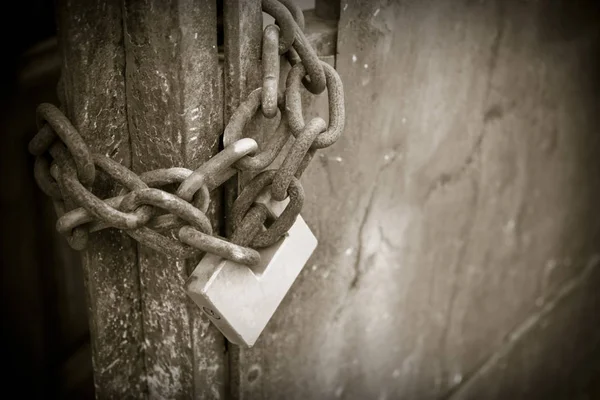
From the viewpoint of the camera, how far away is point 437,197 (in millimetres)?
1045

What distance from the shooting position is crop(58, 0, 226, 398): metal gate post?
562 mm


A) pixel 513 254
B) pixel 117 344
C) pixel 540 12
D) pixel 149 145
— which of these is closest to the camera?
pixel 149 145

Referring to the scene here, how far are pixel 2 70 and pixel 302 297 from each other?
0.55 m

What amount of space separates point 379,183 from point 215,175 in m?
0.43

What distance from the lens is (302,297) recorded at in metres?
0.86

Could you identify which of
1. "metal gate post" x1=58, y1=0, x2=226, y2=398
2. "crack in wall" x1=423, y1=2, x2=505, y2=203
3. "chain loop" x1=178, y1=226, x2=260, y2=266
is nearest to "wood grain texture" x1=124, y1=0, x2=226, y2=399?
"metal gate post" x1=58, y1=0, x2=226, y2=398

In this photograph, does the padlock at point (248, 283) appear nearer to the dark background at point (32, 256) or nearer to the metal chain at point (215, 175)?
the metal chain at point (215, 175)

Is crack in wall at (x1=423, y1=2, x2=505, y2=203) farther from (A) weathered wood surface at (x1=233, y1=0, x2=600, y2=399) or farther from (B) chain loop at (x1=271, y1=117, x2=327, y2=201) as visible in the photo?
(B) chain loop at (x1=271, y1=117, x2=327, y2=201)

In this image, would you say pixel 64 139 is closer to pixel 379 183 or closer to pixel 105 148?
pixel 105 148

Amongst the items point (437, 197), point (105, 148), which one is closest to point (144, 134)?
point (105, 148)

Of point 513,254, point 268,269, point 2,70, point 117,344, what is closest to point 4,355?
point 117,344

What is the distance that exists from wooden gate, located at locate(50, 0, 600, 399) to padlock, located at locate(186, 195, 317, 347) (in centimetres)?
9

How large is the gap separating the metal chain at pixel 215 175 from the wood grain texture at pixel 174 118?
6 centimetres

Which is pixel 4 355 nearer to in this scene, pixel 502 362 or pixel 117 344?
pixel 117 344
